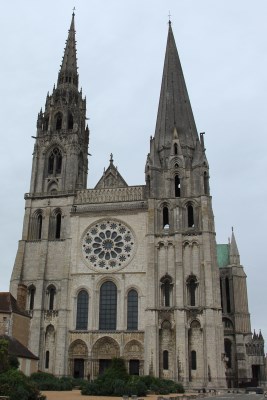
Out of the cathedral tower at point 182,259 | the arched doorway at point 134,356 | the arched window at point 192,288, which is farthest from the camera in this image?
the arched window at point 192,288

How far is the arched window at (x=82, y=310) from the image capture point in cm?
4107

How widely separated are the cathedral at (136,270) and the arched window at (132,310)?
0.29 feet

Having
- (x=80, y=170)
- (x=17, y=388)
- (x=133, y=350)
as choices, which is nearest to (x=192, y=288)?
(x=133, y=350)

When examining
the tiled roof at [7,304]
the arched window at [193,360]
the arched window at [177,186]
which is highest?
the arched window at [177,186]

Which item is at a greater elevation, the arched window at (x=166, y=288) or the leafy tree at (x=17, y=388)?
the arched window at (x=166, y=288)

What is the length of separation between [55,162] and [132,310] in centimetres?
1768

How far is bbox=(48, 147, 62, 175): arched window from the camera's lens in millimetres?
48344

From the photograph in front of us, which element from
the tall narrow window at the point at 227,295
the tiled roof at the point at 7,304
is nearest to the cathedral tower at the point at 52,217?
the tiled roof at the point at 7,304

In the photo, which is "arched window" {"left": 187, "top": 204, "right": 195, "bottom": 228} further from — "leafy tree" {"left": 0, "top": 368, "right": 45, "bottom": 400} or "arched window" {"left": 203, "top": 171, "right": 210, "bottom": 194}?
"leafy tree" {"left": 0, "top": 368, "right": 45, "bottom": 400}

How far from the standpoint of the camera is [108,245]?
143 ft

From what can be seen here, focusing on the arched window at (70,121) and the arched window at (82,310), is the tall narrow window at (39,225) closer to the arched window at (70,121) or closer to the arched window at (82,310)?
the arched window at (82,310)

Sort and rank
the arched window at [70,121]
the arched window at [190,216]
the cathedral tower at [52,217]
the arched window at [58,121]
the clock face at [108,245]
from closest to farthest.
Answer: the cathedral tower at [52,217] < the clock face at [108,245] < the arched window at [190,216] < the arched window at [70,121] < the arched window at [58,121]

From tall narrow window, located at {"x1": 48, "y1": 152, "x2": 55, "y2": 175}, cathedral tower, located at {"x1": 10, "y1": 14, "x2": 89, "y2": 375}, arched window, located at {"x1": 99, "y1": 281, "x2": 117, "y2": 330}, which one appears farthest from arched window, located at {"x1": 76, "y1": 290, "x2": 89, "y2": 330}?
tall narrow window, located at {"x1": 48, "y1": 152, "x2": 55, "y2": 175}

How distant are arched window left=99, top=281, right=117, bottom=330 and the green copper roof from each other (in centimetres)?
1381
